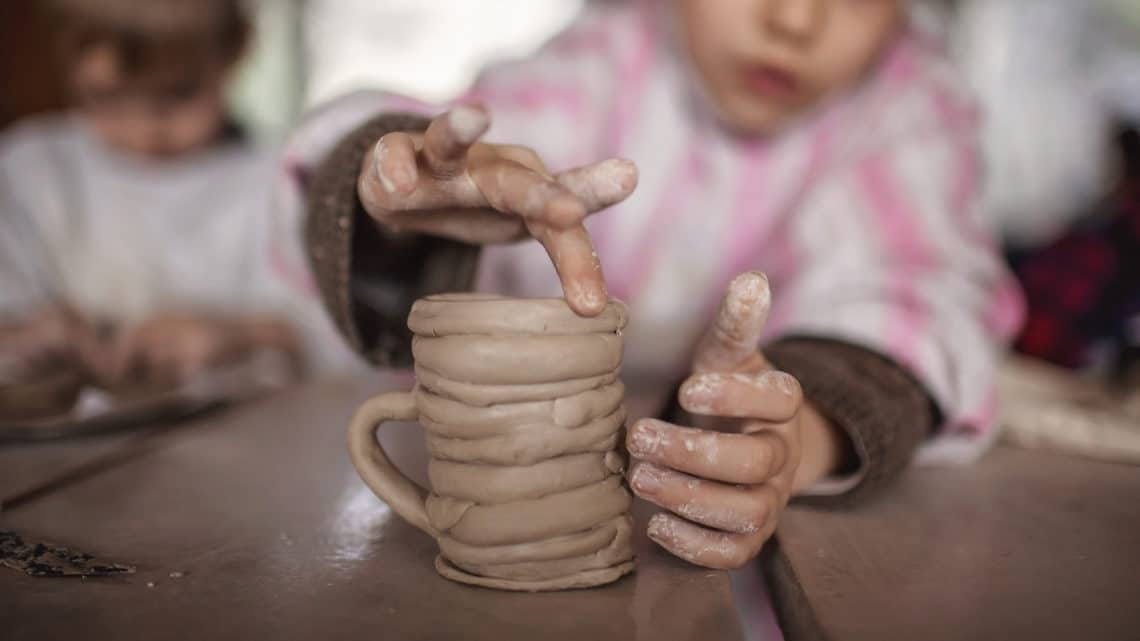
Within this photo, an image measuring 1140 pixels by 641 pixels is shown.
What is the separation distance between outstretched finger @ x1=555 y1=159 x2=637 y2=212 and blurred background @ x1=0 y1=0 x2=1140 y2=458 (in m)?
0.87

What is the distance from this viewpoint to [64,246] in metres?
2.00

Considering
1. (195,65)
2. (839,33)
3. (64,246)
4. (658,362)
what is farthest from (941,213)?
(64,246)

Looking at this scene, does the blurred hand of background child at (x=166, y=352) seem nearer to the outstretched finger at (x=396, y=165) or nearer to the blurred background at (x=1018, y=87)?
the blurred background at (x=1018, y=87)

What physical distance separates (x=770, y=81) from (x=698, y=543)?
583mm

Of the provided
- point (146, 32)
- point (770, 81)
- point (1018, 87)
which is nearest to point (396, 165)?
point (770, 81)

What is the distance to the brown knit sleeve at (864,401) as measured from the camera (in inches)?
27.5

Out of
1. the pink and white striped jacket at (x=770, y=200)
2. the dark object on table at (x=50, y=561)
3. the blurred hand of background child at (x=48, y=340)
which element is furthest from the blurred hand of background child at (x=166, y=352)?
the dark object on table at (x=50, y=561)

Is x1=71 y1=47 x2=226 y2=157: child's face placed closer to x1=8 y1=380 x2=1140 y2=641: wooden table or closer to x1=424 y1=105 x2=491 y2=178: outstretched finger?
x1=8 y1=380 x2=1140 y2=641: wooden table

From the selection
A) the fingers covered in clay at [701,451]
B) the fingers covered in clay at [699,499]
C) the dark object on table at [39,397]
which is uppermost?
the fingers covered in clay at [701,451]

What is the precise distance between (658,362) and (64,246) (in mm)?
1450

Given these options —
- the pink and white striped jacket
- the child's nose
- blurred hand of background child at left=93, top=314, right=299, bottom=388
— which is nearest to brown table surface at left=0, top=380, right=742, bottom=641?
the pink and white striped jacket

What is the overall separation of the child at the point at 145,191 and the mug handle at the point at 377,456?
4.24ft

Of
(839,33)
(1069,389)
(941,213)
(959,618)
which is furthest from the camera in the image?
(1069,389)

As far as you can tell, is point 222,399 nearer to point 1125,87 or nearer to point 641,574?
point 641,574
